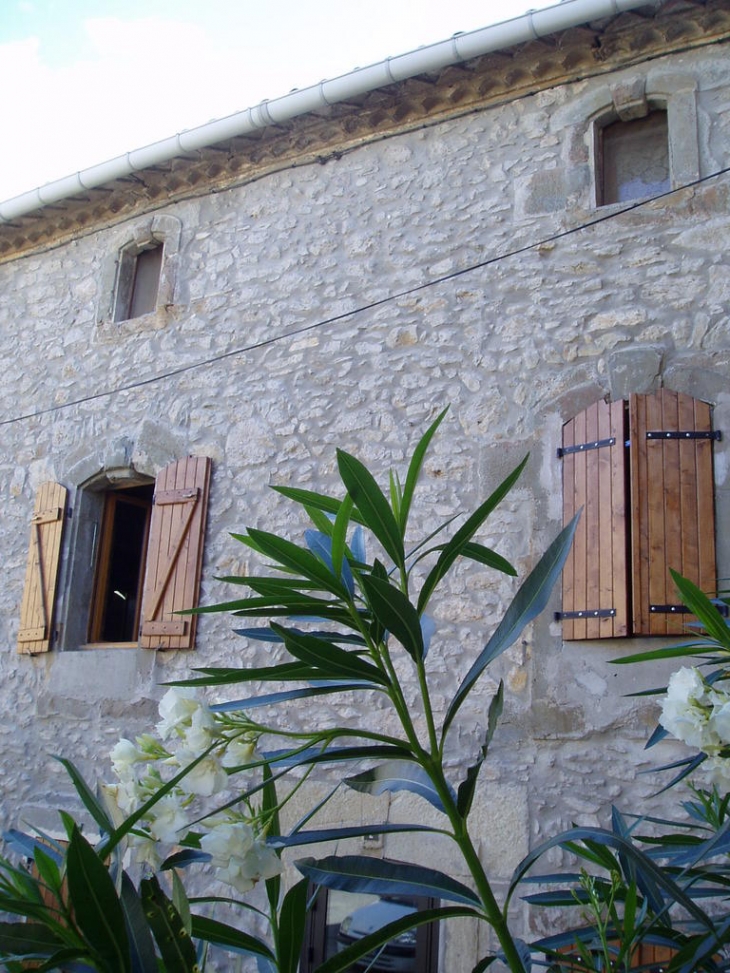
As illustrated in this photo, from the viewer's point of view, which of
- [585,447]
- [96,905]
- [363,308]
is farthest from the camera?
[363,308]

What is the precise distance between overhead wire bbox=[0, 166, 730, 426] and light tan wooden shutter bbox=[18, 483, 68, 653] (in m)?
0.60

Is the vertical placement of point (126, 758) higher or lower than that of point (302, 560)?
lower

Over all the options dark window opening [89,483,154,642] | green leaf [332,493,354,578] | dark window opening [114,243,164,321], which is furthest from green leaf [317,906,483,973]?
dark window opening [114,243,164,321]

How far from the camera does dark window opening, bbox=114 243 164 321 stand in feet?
21.3

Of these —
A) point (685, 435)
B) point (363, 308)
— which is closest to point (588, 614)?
point (685, 435)

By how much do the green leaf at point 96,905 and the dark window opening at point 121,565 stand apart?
4.87 m

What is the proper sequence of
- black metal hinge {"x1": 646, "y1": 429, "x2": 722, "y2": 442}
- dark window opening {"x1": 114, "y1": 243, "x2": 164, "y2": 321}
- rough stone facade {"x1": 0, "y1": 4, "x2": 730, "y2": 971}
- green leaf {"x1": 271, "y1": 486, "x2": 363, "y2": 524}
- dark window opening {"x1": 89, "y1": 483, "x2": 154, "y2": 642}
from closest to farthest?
green leaf {"x1": 271, "y1": 486, "x2": 363, "y2": 524} → black metal hinge {"x1": 646, "y1": 429, "x2": 722, "y2": 442} → rough stone facade {"x1": 0, "y1": 4, "x2": 730, "y2": 971} → dark window opening {"x1": 89, "y1": 483, "x2": 154, "y2": 642} → dark window opening {"x1": 114, "y1": 243, "x2": 164, "y2": 321}

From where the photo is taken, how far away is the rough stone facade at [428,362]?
4324 millimetres

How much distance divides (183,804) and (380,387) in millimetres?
3954

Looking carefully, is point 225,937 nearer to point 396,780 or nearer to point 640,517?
point 396,780

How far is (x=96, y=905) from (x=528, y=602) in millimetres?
702

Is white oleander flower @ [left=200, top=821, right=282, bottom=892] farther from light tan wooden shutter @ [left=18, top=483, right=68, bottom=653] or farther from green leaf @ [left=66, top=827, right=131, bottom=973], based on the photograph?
light tan wooden shutter @ [left=18, top=483, right=68, bottom=653]

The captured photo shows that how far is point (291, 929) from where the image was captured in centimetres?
149

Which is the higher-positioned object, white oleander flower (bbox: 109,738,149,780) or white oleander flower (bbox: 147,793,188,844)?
white oleander flower (bbox: 109,738,149,780)
